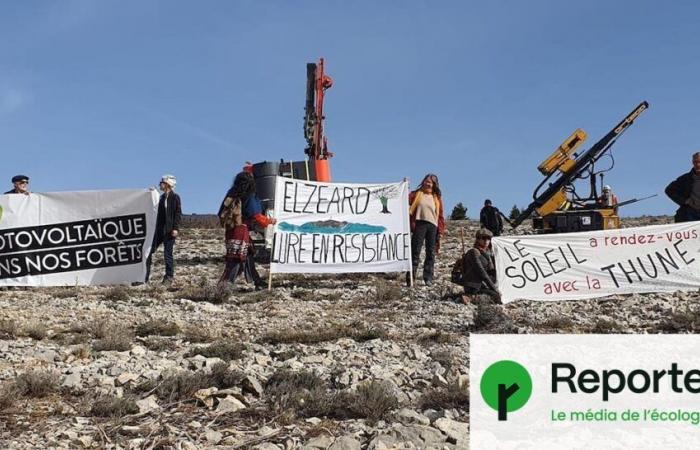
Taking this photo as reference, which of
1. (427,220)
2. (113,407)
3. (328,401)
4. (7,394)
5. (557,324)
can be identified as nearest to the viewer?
(113,407)

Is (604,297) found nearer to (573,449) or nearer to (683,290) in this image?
(683,290)

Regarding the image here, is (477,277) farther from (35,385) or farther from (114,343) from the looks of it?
A: (35,385)

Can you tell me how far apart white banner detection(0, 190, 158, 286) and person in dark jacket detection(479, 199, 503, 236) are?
1189 cm

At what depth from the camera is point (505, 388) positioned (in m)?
4.52

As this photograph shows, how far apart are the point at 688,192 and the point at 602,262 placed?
2.10m

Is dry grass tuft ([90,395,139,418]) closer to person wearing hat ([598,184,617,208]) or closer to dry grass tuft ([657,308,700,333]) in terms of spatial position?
dry grass tuft ([657,308,700,333])

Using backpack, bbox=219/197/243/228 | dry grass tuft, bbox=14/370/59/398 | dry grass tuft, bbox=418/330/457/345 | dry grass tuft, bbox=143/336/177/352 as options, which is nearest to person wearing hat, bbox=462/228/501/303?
dry grass tuft, bbox=418/330/457/345

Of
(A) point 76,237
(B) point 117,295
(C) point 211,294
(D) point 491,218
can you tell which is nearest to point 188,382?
(C) point 211,294

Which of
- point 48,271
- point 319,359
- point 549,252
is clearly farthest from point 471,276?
point 48,271

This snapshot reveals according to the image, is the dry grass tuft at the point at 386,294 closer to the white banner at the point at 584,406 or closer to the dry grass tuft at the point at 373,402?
the dry grass tuft at the point at 373,402

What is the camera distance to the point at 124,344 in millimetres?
6852

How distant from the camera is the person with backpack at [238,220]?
34.5ft

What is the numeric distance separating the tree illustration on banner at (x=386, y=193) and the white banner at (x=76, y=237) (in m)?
4.08

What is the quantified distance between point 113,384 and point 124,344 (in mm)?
1321
